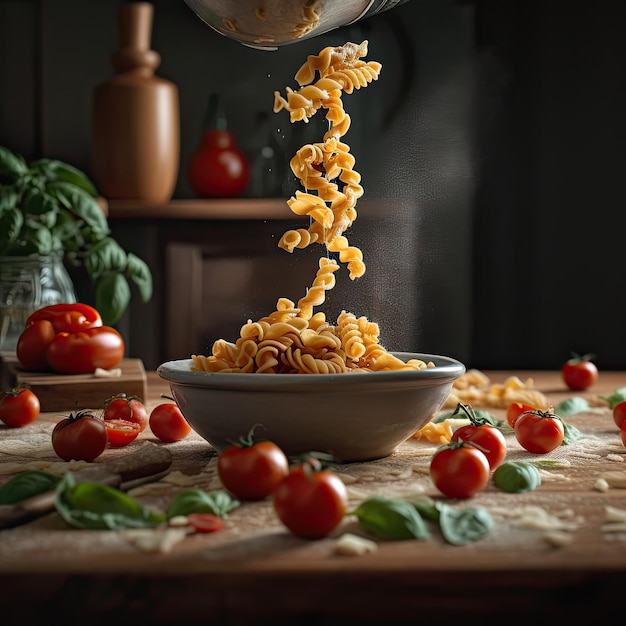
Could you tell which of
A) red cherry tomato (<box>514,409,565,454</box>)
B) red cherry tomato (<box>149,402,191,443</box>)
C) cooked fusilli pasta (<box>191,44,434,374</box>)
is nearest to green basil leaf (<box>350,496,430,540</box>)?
cooked fusilli pasta (<box>191,44,434,374</box>)

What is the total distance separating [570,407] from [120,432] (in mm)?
800

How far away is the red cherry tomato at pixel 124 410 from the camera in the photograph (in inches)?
A: 55.6

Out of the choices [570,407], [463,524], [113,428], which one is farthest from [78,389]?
[463,524]

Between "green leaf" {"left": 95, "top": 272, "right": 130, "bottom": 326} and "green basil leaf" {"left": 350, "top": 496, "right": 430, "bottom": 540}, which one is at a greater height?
"green leaf" {"left": 95, "top": 272, "right": 130, "bottom": 326}

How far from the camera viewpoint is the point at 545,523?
882mm

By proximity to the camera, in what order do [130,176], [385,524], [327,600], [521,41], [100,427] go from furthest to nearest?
1. [521,41]
2. [130,176]
3. [100,427]
4. [385,524]
5. [327,600]

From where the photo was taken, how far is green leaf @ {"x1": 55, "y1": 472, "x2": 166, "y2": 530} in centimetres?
88

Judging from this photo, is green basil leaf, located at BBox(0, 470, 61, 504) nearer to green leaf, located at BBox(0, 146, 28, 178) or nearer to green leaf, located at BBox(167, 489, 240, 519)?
green leaf, located at BBox(167, 489, 240, 519)

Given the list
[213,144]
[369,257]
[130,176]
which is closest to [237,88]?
[213,144]

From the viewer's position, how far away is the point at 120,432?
1.33 metres

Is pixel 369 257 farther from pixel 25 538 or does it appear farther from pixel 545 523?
pixel 25 538

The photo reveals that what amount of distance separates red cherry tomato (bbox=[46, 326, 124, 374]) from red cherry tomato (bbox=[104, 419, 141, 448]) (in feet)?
1.25

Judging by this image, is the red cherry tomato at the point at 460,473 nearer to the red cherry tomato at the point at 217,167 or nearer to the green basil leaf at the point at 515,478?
the green basil leaf at the point at 515,478

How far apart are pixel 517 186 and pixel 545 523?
2008mm
